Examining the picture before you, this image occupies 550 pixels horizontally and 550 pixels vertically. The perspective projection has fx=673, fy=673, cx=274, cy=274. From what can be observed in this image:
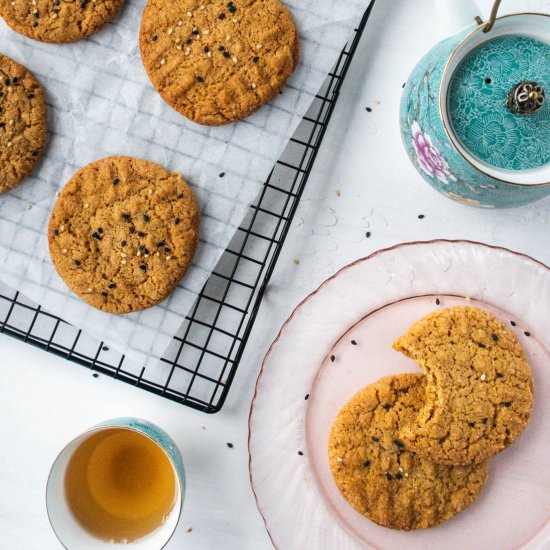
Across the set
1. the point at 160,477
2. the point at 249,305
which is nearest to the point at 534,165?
the point at 249,305

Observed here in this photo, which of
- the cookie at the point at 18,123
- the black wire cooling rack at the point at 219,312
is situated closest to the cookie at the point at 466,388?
the black wire cooling rack at the point at 219,312

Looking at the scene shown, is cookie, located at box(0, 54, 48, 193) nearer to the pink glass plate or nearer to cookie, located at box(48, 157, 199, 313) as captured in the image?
cookie, located at box(48, 157, 199, 313)

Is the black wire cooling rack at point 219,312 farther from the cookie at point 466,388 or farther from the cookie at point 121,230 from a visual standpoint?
the cookie at point 466,388

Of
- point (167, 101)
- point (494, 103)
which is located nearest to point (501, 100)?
point (494, 103)

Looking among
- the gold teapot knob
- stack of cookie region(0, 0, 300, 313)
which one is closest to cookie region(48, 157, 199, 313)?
stack of cookie region(0, 0, 300, 313)

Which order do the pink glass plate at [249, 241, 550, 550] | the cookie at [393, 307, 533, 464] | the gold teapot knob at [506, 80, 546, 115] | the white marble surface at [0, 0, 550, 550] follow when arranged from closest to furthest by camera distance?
the gold teapot knob at [506, 80, 546, 115], the cookie at [393, 307, 533, 464], the pink glass plate at [249, 241, 550, 550], the white marble surface at [0, 0, 550, 550]
